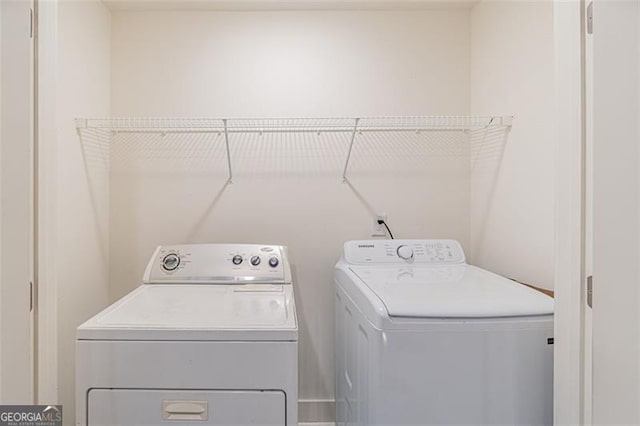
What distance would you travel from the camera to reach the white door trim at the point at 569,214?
88cm

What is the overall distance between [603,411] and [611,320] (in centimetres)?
20

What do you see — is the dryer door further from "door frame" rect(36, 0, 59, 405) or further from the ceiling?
the ceiling

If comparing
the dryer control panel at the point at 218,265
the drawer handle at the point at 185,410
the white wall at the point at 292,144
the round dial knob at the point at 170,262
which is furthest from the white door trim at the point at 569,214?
the round dial knob at the point at 170,262

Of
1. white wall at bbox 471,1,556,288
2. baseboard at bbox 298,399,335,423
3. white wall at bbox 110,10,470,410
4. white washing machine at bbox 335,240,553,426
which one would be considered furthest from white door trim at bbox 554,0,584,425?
baseboard at bbox 298,399,335,423

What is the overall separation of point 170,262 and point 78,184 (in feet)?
1.97

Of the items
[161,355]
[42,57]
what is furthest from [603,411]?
[42,57]

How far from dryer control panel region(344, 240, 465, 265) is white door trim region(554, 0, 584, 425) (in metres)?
1.10

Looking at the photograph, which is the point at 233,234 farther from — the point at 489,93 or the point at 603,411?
the point at 603,411

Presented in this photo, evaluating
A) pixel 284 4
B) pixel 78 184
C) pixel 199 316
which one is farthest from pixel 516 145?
pixel 78 184

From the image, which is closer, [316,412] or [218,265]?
[218,265]

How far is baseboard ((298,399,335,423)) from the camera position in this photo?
88.8 inches

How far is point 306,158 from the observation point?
2.30 meters

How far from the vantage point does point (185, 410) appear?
1.19 m

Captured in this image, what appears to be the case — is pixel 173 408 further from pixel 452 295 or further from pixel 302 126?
pixel 302 126
